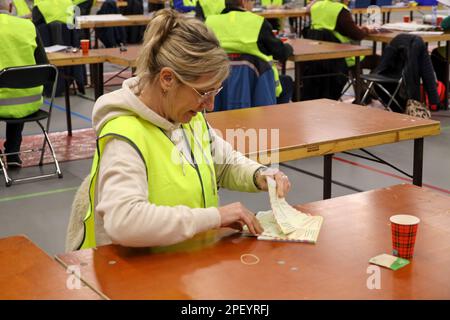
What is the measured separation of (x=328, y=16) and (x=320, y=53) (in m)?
1.32

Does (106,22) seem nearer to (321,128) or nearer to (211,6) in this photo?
(211,6)

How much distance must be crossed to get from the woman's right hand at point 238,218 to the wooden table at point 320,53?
415cm

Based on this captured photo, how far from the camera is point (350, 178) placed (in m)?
5.31

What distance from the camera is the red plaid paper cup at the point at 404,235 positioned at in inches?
75.5

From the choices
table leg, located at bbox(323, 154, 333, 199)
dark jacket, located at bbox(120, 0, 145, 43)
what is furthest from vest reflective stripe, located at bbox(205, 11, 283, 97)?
dark jacket, located at bbox(120, 0, 145, 43)

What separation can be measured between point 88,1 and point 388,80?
4734 millimetres

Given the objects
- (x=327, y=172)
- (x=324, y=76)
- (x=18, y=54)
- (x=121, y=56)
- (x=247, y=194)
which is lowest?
(x=247, y=194)

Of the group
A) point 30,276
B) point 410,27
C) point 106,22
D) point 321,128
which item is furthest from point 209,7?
point 30,276

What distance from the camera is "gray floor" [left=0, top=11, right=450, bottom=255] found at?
4398mm

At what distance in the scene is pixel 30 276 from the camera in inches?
72.2

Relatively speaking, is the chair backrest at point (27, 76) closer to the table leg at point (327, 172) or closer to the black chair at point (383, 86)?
the table leg at point (327, 172)

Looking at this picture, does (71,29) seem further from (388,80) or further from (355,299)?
(355,299)

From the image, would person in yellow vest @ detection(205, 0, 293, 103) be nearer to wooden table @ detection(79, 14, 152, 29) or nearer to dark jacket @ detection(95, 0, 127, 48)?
wooden table @ detection(79, 14, 152, 29)
